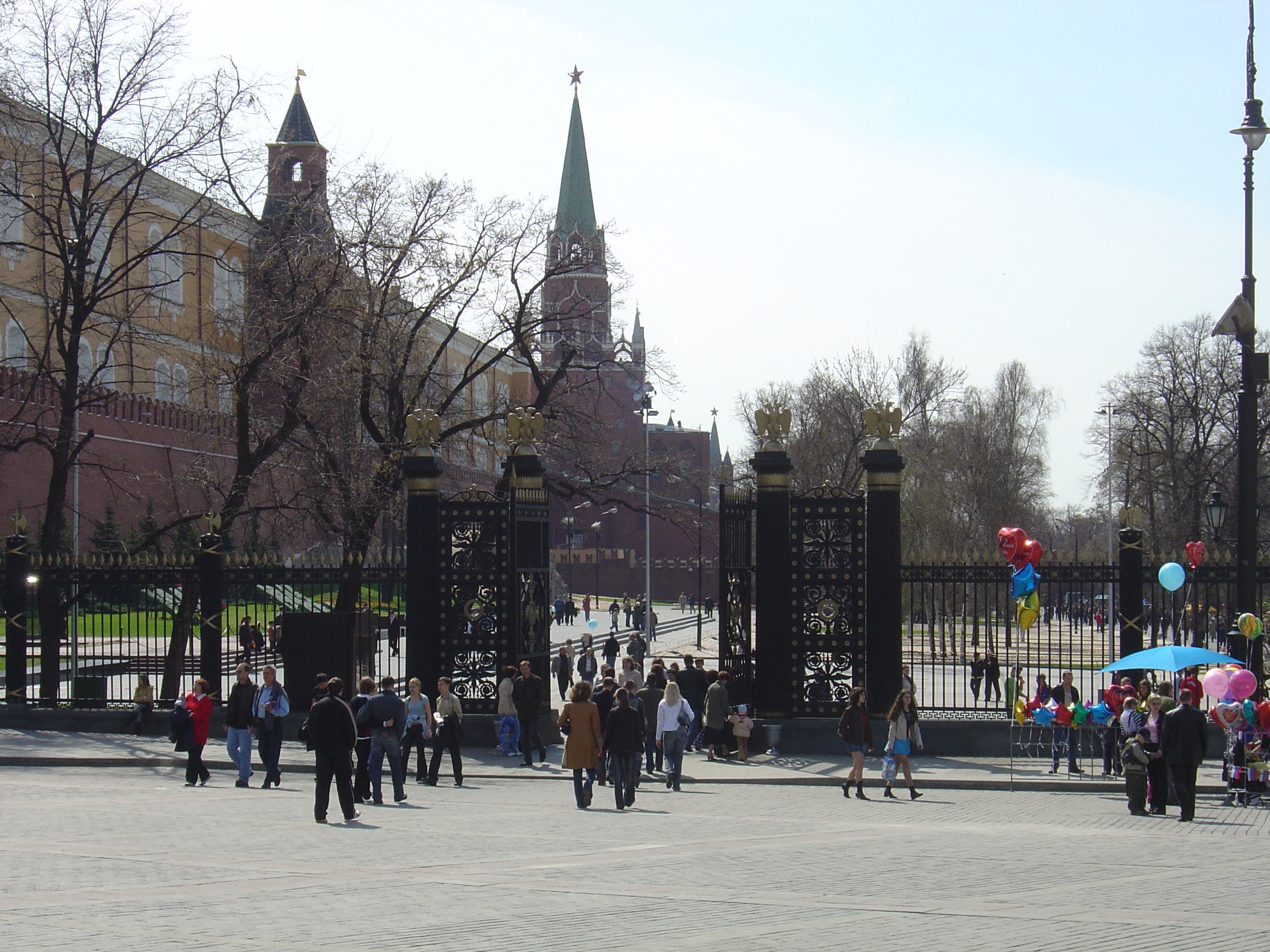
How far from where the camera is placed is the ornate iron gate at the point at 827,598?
19.2 metres

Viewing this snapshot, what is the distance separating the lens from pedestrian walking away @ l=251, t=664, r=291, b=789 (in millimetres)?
16828

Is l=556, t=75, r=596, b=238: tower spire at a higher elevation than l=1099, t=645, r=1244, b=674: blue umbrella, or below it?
higher

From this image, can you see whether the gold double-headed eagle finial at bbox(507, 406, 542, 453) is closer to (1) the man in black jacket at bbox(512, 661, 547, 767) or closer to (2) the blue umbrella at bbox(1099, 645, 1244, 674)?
(1) the man in black jacket at bbox(512, 661, 547, 767)

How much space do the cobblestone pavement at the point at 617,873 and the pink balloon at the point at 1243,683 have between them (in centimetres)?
128

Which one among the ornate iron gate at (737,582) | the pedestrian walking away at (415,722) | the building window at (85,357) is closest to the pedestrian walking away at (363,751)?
the pedestrian walking away at (415,722)

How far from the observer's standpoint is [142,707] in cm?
2134

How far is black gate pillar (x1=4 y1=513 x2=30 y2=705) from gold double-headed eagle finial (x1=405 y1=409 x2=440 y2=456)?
6447 millimetres

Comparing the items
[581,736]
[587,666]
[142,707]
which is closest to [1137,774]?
[581,736]

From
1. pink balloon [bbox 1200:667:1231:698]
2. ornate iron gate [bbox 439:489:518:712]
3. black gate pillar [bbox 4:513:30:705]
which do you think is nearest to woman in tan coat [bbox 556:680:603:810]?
ornate iron gate [bbox 439:489:518:712]

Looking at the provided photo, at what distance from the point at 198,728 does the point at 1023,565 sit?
33.9 feet

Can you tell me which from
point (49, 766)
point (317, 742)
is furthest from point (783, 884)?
point (49, 766)

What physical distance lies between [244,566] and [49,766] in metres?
3.86

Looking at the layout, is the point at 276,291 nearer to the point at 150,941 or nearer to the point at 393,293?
the point at 393,293

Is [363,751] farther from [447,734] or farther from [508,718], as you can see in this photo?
[508,718]
